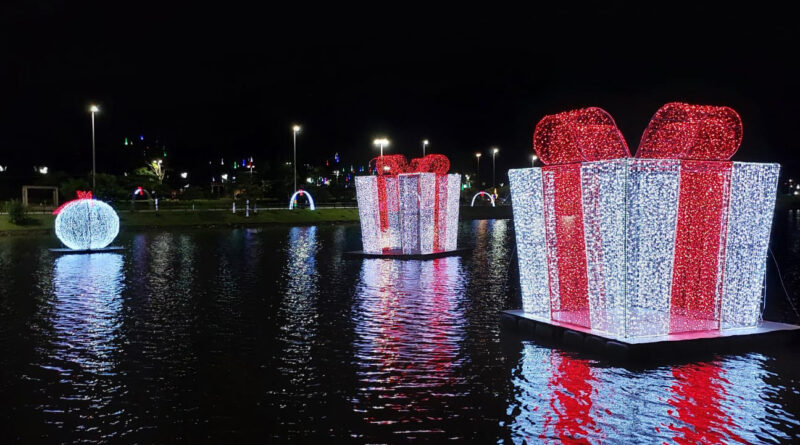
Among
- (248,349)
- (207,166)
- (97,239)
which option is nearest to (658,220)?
(248,349)

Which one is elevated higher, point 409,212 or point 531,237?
point 409,212

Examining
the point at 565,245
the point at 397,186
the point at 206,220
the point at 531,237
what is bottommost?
the point at 206,220

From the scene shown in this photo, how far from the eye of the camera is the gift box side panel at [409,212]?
2180 cm

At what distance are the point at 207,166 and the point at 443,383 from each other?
109731 mm

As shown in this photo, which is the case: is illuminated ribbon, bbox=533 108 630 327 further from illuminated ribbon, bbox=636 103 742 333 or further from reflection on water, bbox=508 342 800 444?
reflection on water, bbox=508 342 800 444

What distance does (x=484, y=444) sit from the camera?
6008mm

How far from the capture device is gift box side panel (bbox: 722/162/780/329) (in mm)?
9633

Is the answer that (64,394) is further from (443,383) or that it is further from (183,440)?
(443,383)

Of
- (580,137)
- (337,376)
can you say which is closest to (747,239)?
(580,137)

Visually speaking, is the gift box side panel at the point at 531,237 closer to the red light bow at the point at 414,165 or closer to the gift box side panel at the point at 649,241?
the gift box side panel at the point at 649,241

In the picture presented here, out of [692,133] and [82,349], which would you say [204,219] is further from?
[692,133]

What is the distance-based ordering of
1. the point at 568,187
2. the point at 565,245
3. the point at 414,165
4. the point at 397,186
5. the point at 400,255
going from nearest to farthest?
the point at 568,187 < the point at 565,245 < the point at 400,255 < the point at 397,186 < the point at 414,165

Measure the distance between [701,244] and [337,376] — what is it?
546 cm

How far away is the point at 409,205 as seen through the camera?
72.8ft
